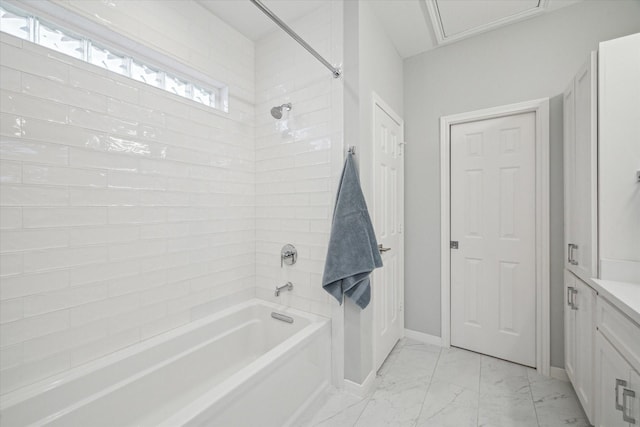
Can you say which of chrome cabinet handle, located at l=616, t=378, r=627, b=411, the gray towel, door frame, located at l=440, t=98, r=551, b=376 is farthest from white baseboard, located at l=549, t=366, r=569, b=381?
the gray towel

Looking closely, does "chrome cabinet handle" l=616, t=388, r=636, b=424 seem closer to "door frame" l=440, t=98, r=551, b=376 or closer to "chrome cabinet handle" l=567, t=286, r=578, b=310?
"chrome cabinet handle" l=567, t=286, r=578, b=310

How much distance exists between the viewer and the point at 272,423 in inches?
52.7

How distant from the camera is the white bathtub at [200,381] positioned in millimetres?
1097

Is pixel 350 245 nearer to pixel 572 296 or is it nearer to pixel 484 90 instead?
pixel 572 296

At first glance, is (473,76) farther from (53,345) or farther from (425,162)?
(53,345)

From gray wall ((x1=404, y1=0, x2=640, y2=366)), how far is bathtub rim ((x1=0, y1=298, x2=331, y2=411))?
3.87ft

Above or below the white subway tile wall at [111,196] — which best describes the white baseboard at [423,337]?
below

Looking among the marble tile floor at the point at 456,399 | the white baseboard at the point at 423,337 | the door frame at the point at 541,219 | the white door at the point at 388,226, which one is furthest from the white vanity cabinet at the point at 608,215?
the white door at the point at 388,226

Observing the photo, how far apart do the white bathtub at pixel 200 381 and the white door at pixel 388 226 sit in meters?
0.48

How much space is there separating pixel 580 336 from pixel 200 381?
7.53 ft

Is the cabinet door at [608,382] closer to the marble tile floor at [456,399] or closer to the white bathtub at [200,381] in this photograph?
the marble tile floor at [456,399]

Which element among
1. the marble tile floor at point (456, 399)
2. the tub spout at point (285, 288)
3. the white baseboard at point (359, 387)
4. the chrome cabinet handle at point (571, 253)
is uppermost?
the chrome cabinet handle at point (571, 253)

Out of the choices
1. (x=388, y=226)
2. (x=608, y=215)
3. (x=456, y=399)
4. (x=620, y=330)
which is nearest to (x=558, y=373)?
(x=456, y=399)

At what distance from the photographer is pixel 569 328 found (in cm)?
176
